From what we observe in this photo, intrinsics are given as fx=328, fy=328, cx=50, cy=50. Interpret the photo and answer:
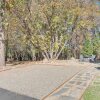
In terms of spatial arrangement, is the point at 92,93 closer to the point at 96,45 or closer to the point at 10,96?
the point at 10,96

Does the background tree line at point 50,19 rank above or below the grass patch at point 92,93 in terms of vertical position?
above

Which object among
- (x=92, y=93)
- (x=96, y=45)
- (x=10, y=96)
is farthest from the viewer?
(x=96, y=45)

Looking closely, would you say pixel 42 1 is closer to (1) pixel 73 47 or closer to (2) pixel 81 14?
(2) pixel 81 14

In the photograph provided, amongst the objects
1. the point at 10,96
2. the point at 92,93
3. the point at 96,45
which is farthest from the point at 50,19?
the point at 96,45

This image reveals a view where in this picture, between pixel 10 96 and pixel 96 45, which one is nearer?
pixel 10 96

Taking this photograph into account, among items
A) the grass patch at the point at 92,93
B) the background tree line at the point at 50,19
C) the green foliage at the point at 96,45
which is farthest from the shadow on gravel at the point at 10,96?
the green foliage at the point at 96,45

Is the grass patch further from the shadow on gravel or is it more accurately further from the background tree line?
the background tree line

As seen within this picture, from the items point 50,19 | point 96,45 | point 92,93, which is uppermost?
point 50,19

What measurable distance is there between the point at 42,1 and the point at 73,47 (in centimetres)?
2020

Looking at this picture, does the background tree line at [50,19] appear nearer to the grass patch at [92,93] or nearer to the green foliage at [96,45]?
the grass patch at [92,93]

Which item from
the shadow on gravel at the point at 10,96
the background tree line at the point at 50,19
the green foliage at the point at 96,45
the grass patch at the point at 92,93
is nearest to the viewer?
the shadow on gravel at the point at 10,96

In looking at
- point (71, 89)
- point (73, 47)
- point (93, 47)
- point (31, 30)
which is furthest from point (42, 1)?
point (93, 47)

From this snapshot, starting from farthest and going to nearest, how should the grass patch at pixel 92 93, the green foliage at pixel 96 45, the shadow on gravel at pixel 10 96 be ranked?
the green foliage at pixel 96 45 < the grass patch at pixel 92 93 < the shadow on gravel at pixel 10 96

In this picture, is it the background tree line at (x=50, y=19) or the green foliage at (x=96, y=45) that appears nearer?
the background tree line at (x=50, y=19)
